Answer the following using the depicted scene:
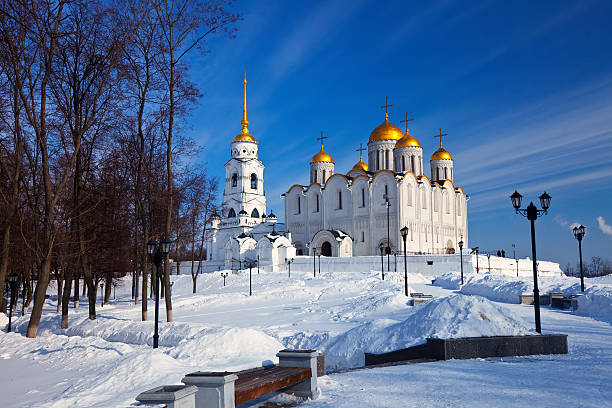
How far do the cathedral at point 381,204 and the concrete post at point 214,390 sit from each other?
4621cm

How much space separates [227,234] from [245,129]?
15.1 metres

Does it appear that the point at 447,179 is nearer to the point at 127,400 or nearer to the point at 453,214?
the point at 453,214

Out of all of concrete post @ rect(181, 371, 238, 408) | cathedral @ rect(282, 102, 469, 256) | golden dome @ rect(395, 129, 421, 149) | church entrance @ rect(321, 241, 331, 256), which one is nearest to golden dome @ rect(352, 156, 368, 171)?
cathedral @ rect(282, 102, 469, 256)

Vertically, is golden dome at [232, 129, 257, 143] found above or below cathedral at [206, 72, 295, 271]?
above

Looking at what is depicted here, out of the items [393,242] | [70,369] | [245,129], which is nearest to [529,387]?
[70,369]

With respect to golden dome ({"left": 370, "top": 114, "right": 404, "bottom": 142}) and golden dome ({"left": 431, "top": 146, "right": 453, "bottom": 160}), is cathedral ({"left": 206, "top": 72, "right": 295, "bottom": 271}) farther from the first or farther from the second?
golden dome ({"left": 431, "top": 146, "right": 453, "bottom": 160})

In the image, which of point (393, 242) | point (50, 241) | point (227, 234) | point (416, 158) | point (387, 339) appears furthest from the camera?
point (227, 234)

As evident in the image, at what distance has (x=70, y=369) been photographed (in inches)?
394

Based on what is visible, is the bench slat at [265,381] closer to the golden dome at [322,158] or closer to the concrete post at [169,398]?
the concrete post at [169,398]

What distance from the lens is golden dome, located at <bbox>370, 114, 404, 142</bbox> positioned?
6119 centimetres

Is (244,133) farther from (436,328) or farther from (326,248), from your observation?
(436,328)

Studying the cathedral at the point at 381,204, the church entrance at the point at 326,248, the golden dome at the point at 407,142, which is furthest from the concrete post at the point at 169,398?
the golden dome at the point at 407,142

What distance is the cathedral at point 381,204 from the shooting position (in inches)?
2136

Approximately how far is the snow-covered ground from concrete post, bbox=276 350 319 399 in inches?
8.9
